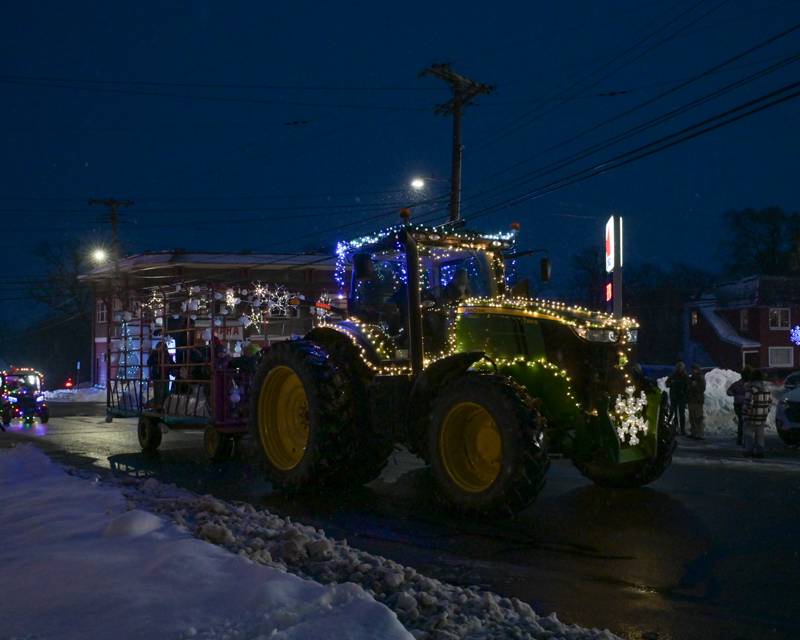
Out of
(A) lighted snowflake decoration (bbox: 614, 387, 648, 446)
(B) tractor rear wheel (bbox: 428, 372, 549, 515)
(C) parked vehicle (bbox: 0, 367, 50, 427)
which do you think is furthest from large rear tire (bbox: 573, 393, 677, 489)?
(C) parked vehicle (bbox: 0, 367, 50, 427)

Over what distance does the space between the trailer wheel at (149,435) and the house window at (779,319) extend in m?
45.3

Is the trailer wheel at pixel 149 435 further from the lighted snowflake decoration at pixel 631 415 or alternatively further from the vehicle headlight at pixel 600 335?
the lighted snowflake decoration at pixel 631 415

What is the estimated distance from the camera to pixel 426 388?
28.7ft

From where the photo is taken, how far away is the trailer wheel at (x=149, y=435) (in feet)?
48.1

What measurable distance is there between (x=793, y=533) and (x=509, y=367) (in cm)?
294

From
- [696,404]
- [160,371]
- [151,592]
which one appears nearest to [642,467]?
[151,592]

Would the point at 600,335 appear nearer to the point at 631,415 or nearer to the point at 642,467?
the point at 631,415

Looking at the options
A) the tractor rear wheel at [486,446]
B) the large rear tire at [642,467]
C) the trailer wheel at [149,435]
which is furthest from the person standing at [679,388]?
the tractor rear wheel at [486,446]

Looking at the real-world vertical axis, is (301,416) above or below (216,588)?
above

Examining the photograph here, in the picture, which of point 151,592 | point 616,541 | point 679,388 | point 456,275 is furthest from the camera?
point 679,388

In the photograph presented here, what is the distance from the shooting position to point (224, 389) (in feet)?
42.2

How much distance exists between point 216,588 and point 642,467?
5.69 metres

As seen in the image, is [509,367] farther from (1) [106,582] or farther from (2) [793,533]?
(1) [106,582]

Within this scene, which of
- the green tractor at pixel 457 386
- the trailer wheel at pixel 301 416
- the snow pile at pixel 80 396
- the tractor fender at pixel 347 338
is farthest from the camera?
the snow pile at pixel 80 396
